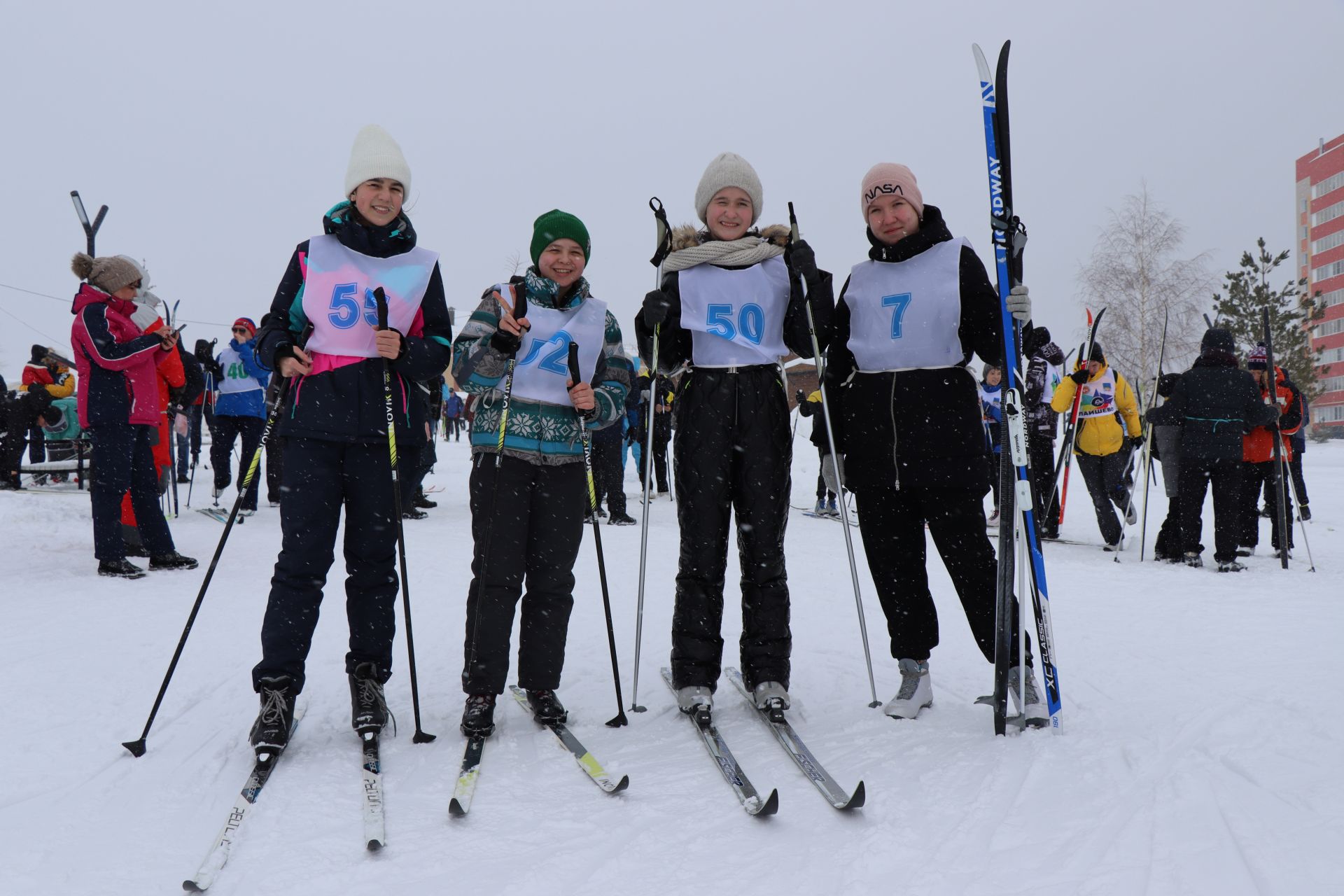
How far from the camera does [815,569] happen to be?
22.1 feet

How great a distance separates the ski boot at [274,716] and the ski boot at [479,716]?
1.89 ft

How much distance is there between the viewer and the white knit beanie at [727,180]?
3.41 meters

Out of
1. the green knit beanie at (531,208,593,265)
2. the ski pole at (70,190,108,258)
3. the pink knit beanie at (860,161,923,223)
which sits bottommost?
the green knit beanie at (531,208,593,265)

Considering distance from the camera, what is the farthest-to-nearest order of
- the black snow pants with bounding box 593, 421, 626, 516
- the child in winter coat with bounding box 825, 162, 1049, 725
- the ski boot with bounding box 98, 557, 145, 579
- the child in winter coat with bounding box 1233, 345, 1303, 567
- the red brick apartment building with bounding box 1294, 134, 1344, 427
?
1. the red brick apartment building with bounding box 1294, 134, 1344, 427
2. the black snow pants with bounding box 593, 421, 626, 516
3. the child in winter coat with bounding box 1233, 345, 1303, 567
4. the ski boot with bounding box 98, 557, 145, 579
5. the child in winter coat with bounding box 825, 162, 1049, 725

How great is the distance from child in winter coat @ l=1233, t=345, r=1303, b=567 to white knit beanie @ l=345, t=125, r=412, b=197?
716cm

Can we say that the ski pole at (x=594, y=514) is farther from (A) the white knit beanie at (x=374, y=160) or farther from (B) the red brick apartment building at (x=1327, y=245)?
(B) the red brick apartment building at (x=1327, y=245)

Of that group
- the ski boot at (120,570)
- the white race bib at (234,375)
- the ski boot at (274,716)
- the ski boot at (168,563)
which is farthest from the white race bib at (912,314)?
the white race bib at (234,375)

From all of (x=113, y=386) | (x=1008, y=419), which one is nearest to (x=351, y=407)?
(x=1008, y=419)

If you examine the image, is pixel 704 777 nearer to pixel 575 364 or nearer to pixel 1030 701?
pixel 1030 701

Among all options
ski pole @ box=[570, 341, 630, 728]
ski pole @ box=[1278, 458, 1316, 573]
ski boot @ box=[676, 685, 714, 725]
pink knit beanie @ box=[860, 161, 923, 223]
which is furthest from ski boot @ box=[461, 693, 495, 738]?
ski pole @ box=[1278, 458, 1316, 573]

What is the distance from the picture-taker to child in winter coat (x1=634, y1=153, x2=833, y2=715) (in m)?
3.28

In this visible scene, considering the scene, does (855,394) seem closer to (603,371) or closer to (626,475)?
(603,371)

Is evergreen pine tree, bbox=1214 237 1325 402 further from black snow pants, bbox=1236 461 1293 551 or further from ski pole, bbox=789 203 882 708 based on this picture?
ski pole, bbox=789 203 882 708

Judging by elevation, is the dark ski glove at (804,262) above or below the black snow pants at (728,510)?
above
